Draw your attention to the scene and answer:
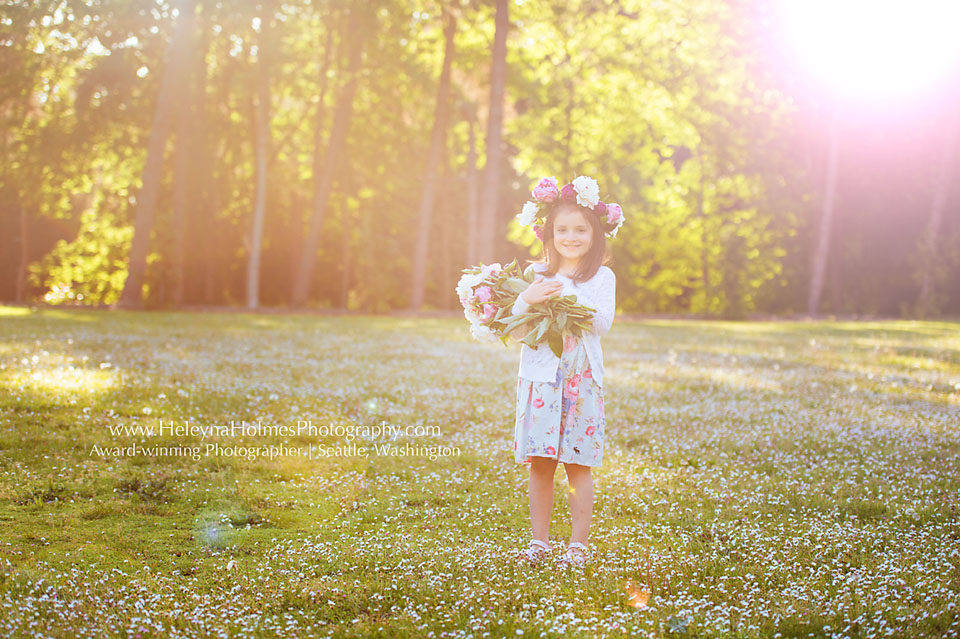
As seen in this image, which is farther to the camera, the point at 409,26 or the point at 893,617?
the point at 409,26

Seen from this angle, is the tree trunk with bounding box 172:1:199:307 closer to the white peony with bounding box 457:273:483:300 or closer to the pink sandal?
the white peony with bounding box 457:273:483:300

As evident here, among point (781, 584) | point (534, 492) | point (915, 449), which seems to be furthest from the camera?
point (915, 449)

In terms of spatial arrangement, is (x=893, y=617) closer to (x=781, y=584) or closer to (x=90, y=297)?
(x=781, y=584)

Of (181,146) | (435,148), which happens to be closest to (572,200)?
(181,146)


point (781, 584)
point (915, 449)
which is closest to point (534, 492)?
point (781, 584)

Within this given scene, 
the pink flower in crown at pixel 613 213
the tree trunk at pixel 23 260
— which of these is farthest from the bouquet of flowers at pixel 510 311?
the tree trunk at pixel 23 260

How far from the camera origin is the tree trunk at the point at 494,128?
25781mm

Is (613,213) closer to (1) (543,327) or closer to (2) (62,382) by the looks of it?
(1) (543,327)

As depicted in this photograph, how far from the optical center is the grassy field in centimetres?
421

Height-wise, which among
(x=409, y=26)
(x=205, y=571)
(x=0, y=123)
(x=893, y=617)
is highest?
(x=409, y=26)

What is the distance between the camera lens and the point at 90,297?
105 feet

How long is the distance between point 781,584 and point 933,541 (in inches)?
56.4

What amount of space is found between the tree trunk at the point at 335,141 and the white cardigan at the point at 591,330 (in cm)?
2456

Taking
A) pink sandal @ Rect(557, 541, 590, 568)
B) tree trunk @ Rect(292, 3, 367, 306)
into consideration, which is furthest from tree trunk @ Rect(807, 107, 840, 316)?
pink sandal @ Rect(557, 541, 590, 568)
